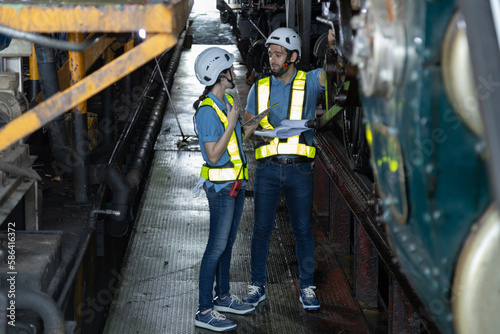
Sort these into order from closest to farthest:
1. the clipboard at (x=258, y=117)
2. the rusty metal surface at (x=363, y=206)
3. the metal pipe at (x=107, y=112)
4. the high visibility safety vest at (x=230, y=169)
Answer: the rusty metal surface at (x=363, y=206) < the high visibility safety vest at (x=230, y=169) < the clipboard at (x=258, y=117) < the metal pipe at (x=107, y=112)

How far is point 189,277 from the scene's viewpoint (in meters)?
5.45

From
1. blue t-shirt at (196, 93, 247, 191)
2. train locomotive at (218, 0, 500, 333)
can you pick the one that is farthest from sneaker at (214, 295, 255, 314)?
train locomotive at (218, 0, 500, 333)

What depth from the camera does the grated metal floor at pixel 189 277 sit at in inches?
185

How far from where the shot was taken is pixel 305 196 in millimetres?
4664

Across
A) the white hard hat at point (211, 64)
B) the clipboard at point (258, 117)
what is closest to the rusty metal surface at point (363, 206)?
the clipboard at point (258, 117)

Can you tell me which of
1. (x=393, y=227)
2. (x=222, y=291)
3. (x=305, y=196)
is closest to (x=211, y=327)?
(x=222, y=291)

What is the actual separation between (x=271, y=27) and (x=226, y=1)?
6413mm

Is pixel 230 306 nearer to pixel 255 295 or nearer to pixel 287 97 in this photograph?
pixel 255 295

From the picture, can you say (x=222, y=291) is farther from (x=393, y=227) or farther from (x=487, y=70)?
(x=487, y=70)

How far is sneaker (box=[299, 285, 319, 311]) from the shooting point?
490cm

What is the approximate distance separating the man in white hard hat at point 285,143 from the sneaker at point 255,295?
319mm

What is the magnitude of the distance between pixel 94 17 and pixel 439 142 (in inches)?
55.9

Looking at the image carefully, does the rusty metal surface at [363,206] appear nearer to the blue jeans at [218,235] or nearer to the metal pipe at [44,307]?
the blue jeans at [218,235]

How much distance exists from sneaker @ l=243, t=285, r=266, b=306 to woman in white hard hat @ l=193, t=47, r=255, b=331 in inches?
13.3
